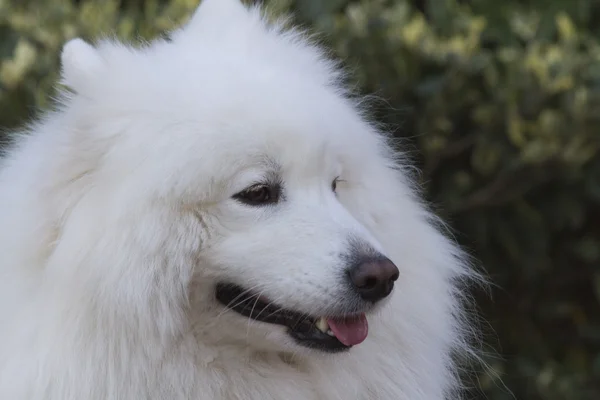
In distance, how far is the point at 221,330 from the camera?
2.43 m

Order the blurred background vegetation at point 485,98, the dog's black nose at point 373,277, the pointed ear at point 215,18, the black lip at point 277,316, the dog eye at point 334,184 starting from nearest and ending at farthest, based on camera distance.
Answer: the dog's black nose at point 373,277, the black lip at point 277,316, the dog eye at point 334,184, the pointed ear at point 215,18, the blurred background vegetation at point 485,98

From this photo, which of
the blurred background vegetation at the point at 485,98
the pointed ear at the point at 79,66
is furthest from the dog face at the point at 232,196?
the blurred background vegetation at the point at 485,98

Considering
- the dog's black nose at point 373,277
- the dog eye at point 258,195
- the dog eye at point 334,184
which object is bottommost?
the dog's black nose at point 373,277

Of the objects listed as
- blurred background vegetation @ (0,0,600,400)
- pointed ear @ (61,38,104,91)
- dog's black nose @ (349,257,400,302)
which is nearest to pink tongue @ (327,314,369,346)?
dog's black nose @ (349,257,400,302)

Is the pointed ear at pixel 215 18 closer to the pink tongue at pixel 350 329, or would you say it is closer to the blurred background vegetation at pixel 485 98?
the blurred background vegetation at pixel 485 98

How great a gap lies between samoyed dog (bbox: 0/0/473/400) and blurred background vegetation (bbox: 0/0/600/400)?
1273mm

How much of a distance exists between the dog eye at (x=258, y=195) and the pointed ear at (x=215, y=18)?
2.04 feet

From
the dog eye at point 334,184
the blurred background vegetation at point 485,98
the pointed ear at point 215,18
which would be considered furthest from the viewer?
the blurred background vegetation at point 485,98

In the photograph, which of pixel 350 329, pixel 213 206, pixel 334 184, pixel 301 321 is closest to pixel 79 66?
pixel 213 206

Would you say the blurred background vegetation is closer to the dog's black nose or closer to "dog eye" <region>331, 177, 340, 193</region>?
"dog eye" <region>331, 177, 340, 193</region>

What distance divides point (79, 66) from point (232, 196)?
0.59 meters

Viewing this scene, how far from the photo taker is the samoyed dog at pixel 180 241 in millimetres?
2293

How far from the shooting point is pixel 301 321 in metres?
2.42

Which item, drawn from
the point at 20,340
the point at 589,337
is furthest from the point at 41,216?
the point at 589,337
